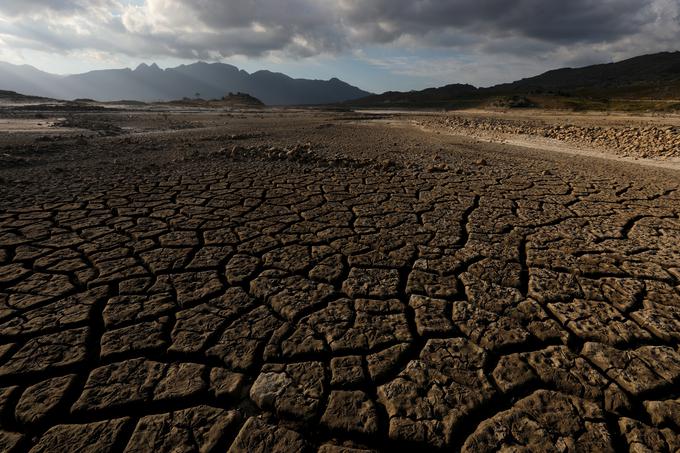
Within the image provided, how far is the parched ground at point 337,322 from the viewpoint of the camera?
1390 mm

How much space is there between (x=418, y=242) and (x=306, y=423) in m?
1.89

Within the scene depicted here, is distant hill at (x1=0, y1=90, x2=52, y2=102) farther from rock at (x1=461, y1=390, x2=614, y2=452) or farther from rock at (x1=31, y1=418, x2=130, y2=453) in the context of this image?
rock at (x1=461, y1=390, x2=614, y2=452)

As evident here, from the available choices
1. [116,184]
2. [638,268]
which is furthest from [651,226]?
[116,184]

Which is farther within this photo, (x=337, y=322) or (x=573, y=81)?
(x=573, y=81)

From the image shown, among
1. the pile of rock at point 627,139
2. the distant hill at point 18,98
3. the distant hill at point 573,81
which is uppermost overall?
the distant hill at point 573,81

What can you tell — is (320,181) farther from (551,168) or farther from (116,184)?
(551,168)

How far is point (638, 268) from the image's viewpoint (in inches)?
100

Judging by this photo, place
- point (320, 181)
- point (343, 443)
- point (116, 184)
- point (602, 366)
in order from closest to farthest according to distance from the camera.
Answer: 1. point (343, 443)
2. point (602, 366)
3. point (116, 184)
4. point (320, 181)

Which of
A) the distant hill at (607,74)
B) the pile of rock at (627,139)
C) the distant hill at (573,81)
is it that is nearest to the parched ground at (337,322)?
the pile of rock at (627,139)

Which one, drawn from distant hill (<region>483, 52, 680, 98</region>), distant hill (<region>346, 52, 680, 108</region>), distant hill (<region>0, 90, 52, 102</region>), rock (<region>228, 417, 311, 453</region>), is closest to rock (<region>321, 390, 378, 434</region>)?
rock (<region>228, 417, 311, 453</region>)

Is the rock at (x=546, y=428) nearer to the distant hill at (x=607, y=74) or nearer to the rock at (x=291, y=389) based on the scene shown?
the rock at (x=291, y=389)

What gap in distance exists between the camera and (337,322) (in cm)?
197

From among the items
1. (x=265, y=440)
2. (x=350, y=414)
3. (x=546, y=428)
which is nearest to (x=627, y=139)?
(x=546, y=428)

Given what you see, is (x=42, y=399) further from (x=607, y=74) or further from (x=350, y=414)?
(x=607, y=74)
